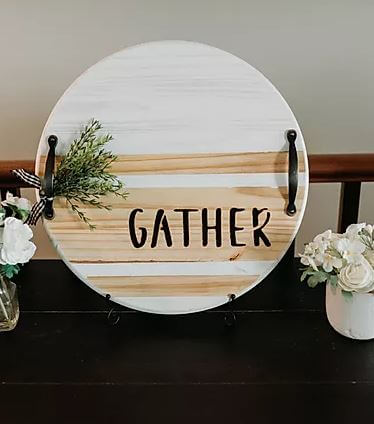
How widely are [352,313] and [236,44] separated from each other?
21.9 inches

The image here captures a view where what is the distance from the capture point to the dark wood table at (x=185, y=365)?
93 centimetres

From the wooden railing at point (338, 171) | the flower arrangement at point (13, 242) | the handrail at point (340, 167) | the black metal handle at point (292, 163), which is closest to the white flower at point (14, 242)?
the flower arrangement at point (13, 242)

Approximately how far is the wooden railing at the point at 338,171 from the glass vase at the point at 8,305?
205mm

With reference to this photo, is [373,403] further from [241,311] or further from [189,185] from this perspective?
[189,185]

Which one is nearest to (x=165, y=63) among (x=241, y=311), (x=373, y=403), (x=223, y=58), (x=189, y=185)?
(x=223, y=58)

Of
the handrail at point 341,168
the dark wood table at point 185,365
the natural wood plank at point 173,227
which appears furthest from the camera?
the handrail at point 341,168

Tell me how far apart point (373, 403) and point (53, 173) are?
57 centimetres

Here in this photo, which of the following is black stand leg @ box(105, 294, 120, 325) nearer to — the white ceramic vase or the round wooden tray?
the round wooden tray

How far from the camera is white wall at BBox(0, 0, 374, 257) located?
1255 millimetres

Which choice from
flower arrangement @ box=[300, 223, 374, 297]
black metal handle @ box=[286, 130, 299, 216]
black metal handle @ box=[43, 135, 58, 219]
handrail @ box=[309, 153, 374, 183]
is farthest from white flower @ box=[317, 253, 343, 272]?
black metal handle @ box=[43, 135, 58, 219]

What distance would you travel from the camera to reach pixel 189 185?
1039mm

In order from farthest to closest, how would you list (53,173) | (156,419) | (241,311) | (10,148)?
1. (10,148)
2. (241,311)
3. (53,173)
4. (156,419)

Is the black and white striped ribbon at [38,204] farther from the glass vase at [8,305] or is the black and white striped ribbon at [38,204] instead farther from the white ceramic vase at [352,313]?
the white ceramic vase at [352,313]

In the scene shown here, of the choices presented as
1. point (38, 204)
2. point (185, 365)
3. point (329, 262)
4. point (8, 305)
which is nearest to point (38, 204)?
point (38, 204)
